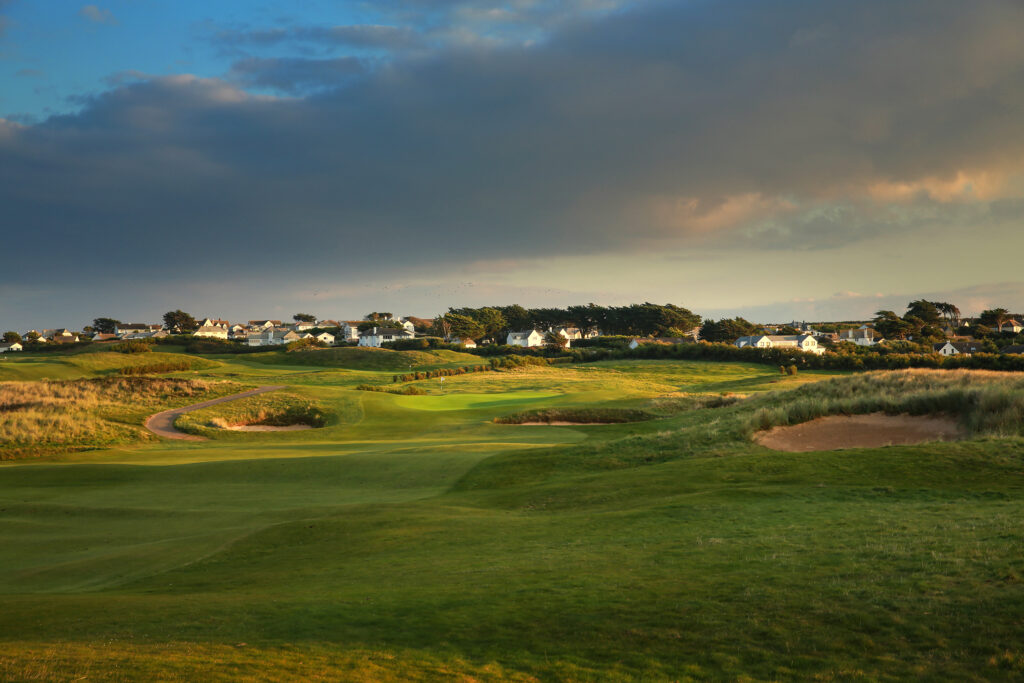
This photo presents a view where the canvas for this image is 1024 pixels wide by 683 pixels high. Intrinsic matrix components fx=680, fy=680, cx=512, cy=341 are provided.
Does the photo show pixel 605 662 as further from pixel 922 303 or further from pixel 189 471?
pixel 922 303

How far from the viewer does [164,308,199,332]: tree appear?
19425 centimetres

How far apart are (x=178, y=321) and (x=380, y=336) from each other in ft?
228

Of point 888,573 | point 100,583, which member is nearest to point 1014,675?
point 888,573

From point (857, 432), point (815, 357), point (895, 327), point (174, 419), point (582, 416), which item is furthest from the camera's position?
point (895, 327)

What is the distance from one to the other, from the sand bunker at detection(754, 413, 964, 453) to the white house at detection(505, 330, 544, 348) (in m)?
134

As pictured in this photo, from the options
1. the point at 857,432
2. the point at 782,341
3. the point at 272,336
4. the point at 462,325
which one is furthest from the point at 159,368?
the point at 272,336

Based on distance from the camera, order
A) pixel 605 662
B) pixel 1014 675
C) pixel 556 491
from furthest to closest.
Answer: pixel 556 491, pixel 605 662, pixel 1014 675

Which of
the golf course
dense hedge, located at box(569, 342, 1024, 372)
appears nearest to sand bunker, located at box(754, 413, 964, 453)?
the golf course

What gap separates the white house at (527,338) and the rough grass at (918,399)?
12894cm

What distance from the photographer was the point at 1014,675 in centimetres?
695

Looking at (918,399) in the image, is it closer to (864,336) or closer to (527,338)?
(864,336)

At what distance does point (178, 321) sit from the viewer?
7662 inches

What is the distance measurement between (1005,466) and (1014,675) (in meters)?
12.3

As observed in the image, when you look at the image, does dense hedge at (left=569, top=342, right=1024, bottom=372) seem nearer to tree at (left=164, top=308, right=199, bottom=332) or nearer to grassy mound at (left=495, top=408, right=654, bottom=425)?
grassy mound at (left=495, top=408, right=654, bottom=425)
